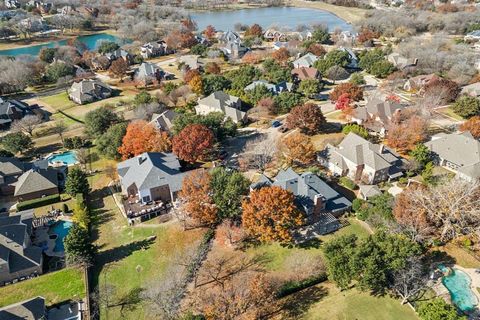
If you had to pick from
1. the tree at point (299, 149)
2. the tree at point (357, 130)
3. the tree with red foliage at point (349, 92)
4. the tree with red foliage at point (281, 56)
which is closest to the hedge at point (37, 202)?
the tree at point (299, 149)

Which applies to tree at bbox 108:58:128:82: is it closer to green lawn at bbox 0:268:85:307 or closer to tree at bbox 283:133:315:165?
tree at bbox 283:133:315:165

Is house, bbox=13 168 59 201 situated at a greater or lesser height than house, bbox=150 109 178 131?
lesser

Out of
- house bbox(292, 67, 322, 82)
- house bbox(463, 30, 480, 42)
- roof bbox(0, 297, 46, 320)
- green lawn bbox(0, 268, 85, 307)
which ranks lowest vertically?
green lawn bbox(0, 268, 85, 307)

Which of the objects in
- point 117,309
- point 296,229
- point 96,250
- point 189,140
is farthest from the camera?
point 189,140

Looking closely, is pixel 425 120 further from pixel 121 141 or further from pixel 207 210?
pixel 121 141

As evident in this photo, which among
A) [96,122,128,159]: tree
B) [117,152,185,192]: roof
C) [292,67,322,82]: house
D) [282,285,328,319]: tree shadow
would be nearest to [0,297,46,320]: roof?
[117,152,185,192]: roof

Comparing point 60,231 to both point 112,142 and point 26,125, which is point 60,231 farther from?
point 26,125

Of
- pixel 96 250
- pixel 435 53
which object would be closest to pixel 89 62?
pixel 96 250
